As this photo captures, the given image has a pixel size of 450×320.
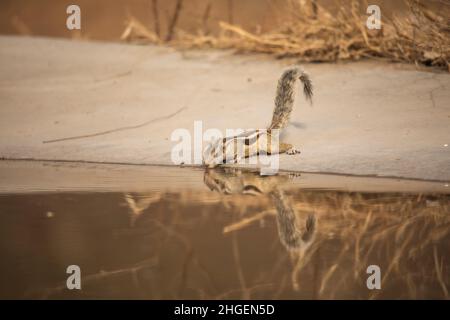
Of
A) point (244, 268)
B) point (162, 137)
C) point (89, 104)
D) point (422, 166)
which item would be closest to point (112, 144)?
point (162, 137)

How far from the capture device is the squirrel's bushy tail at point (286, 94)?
796 centimetres

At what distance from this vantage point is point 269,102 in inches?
354

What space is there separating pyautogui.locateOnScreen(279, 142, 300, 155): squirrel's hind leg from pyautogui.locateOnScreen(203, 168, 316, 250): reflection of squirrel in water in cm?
51

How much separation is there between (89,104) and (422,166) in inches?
156

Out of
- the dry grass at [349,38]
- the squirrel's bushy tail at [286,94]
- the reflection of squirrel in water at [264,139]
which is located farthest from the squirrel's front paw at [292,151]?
the dry grass at [349,38]

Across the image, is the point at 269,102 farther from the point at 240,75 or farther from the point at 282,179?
the point at 282,179

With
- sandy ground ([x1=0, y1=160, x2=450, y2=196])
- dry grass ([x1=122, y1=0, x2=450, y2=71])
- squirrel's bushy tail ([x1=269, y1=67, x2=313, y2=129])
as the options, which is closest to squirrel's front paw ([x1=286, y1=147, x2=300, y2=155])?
squirrel's bushy tail ([x1=269, y1=67, x2=313, y2=129])

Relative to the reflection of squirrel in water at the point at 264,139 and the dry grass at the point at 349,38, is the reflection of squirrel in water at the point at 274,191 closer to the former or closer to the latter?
the reflection of squirrel in water at the point at 264,139

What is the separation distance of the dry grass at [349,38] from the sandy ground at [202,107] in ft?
0.78

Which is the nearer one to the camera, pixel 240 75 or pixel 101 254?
pixel 101 254

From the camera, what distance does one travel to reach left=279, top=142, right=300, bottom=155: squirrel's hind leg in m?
7.74

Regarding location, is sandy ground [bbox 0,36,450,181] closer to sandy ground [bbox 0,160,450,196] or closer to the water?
sandy ground [bbox 0,160,450,196]

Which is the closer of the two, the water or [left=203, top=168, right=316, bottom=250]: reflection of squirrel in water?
the water

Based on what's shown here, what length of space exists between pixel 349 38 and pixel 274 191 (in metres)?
4.13
